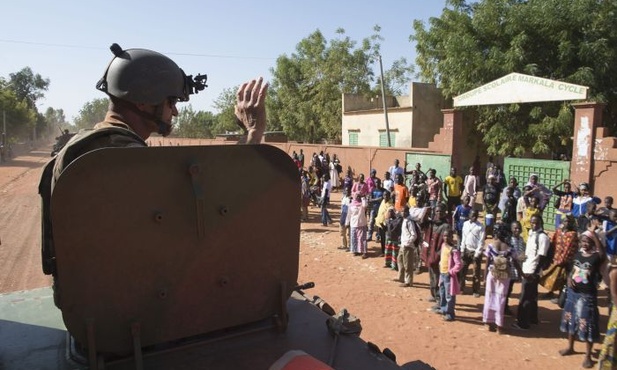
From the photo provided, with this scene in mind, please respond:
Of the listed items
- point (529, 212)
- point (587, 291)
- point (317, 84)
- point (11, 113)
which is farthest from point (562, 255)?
point (11, 113)

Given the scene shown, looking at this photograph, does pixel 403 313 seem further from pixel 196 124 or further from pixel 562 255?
pixel 196 124

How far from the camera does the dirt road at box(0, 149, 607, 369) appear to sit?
6008mm

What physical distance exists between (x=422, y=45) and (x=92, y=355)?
21733 millimetres

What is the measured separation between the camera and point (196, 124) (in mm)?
64875

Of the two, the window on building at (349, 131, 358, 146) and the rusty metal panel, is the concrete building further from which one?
the rusty metal panel

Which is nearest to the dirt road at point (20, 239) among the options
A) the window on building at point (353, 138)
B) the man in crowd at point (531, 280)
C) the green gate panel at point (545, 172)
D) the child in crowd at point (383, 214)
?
the child in crowd at point (383, 214)

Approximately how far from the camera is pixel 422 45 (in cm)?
2141

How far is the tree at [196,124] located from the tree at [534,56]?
49033mm

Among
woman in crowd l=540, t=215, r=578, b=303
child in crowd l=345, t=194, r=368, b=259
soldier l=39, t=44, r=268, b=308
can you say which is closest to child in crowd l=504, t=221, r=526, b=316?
woman in crowd l=540, t=215, r=578, b=303

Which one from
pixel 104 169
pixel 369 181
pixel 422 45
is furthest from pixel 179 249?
pixel 422 45

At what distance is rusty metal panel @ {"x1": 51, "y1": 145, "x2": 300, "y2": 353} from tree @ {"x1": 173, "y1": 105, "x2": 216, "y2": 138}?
208 feet

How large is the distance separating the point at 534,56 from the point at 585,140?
648 centimetres

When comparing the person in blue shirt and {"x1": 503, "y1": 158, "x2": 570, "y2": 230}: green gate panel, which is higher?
{"x1": 503, "y1": 158, "x2": 570, "y2": 230}: green gate panel

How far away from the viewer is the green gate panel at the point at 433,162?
605 inches
